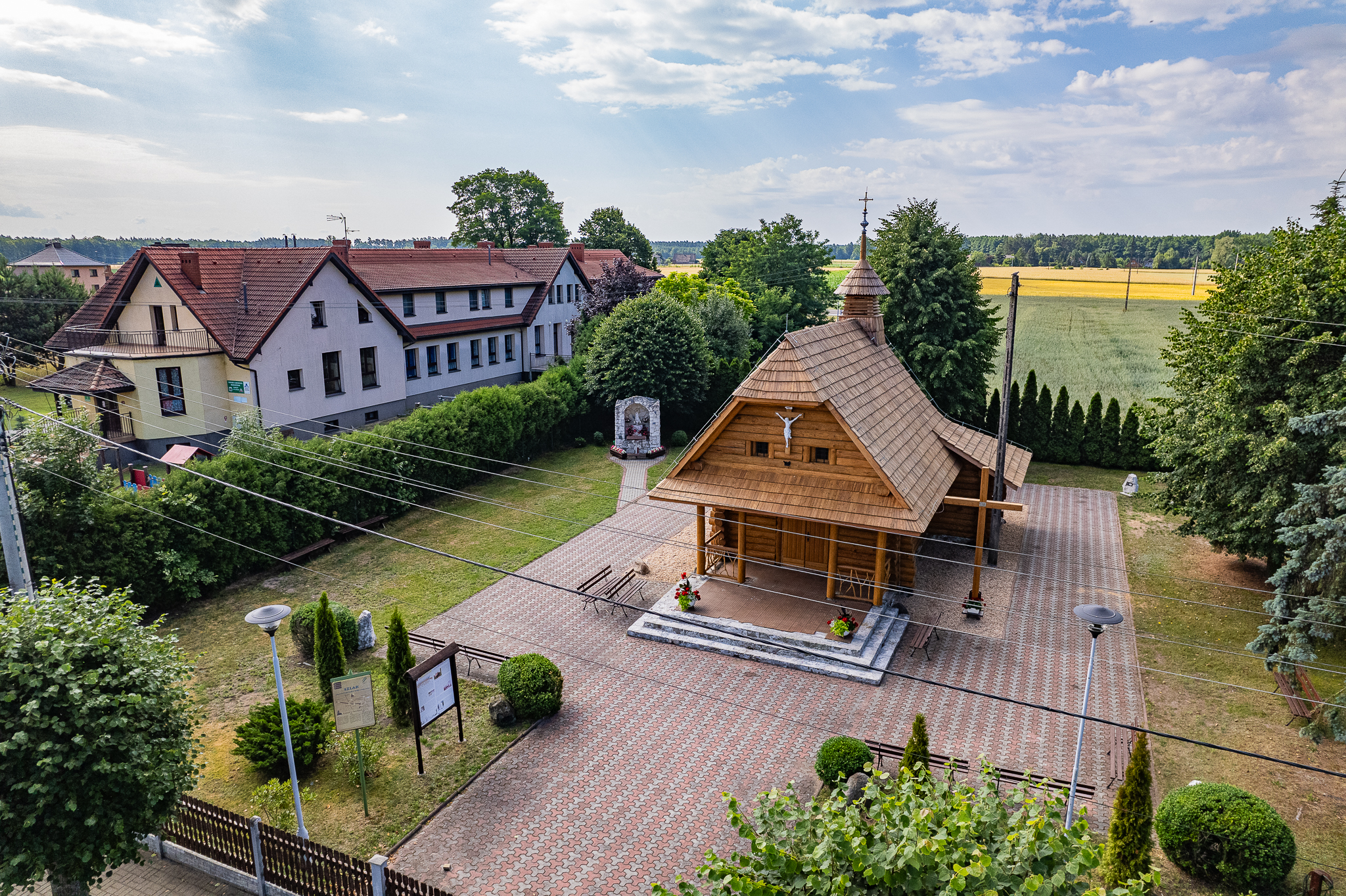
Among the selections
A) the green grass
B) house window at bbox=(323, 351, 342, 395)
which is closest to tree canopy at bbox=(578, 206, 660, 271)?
the green grass

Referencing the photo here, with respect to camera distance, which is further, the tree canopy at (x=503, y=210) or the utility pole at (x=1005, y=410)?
the tree canopy at (x=503, y=210)

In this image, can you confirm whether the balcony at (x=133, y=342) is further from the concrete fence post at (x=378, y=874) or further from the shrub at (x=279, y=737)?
the concrete fence post at (x=378, y=874)

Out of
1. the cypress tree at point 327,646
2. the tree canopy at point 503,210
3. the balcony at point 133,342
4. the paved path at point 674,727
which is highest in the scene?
the tree canopy at point 503,210

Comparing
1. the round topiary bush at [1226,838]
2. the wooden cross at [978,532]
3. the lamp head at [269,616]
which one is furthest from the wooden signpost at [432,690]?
the wooden cross at [978,532]

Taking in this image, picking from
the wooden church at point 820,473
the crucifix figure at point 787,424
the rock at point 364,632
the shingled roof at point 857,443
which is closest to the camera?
the shingled roof at point 857,443

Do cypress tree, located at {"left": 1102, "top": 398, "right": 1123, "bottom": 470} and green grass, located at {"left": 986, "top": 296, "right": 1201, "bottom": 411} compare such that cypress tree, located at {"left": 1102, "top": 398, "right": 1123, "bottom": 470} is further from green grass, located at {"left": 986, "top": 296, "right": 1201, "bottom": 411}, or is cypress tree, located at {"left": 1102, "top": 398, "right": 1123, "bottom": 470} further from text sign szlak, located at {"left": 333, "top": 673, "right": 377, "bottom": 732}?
text sign szlak, located at {"left": 333, "top": 673, "right": 377, "bottom": 732}

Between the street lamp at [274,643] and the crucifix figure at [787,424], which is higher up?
the crucifix figure at [787,424]

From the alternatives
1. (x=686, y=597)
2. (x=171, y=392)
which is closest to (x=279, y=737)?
(x=686, y=597)
